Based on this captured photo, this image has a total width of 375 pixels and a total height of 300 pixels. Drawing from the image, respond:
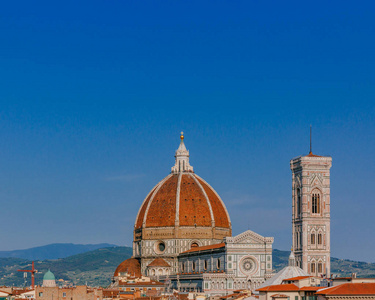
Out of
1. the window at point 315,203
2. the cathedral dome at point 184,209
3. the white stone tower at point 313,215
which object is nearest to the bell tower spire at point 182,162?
the cathedral dome at point 184,209

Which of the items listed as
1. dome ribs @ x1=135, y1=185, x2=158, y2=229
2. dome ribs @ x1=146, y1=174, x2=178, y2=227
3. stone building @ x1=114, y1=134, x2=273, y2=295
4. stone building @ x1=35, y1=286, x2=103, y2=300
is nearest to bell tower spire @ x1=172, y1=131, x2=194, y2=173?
stone building @ x1=114, y1=134, x2=273, y2=295

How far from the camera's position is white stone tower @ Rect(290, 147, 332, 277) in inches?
4633

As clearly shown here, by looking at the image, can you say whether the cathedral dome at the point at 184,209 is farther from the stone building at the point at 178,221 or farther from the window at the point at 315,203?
the window at the point at 315,203

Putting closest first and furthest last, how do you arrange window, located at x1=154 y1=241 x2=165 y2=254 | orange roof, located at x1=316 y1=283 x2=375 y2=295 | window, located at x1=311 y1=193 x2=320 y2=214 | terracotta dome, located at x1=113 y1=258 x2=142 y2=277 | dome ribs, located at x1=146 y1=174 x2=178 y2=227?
orange roof, located at x1=316 y1=283 x2=375 y2=295
window, located at x1=311 y1=193 x2=320 y2=214
terracotta dome, located at x1=113 y1=258 x2=142 y2=277
dome ribs, located at x1=146 y1=174 x2=178 y2=227
window, located at x1=154 y1=241 x2=165 y2=254

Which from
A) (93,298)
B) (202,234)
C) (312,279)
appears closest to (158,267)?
(202,234)

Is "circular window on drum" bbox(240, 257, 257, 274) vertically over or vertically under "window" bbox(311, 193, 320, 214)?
under

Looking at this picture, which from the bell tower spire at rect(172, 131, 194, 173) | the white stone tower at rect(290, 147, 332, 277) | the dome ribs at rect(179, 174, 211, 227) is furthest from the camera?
the bell tower spire at rect(172, 131, 194, 173)

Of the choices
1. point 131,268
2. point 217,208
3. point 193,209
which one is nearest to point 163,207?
point 193,209

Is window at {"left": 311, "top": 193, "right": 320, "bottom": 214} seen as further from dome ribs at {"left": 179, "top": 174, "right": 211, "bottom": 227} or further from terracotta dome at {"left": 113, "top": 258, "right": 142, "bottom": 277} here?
terracotta dome at {"left": 113, "top": 258, "right": 142, "bottom": 277}

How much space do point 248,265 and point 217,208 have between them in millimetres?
21694

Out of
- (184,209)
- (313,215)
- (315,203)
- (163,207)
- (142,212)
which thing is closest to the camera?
(313,215)

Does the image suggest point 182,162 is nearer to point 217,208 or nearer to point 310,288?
point 217,208

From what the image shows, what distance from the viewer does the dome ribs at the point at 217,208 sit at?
142m

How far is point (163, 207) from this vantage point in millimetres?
141750
